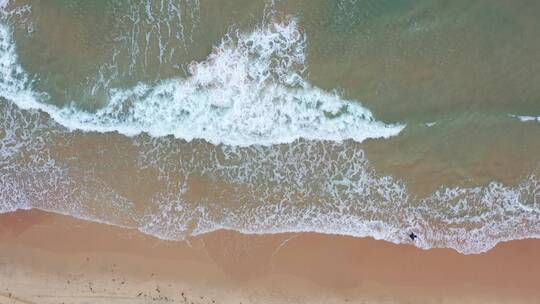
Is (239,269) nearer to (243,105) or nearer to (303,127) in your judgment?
(303,127)

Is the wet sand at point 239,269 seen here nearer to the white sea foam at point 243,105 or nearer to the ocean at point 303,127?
the ocean at point 303,127

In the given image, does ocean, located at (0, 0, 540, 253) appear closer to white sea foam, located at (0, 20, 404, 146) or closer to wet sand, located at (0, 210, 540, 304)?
white sea foam, located at (0, 20, 404, 146)

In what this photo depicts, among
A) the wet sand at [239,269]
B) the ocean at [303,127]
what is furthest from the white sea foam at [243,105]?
the wet sand at [239,269]

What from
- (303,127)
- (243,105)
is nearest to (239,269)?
(303,127)

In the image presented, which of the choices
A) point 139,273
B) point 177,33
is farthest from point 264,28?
point 139,273

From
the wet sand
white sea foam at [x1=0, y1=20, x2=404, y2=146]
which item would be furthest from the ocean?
the wet sand
